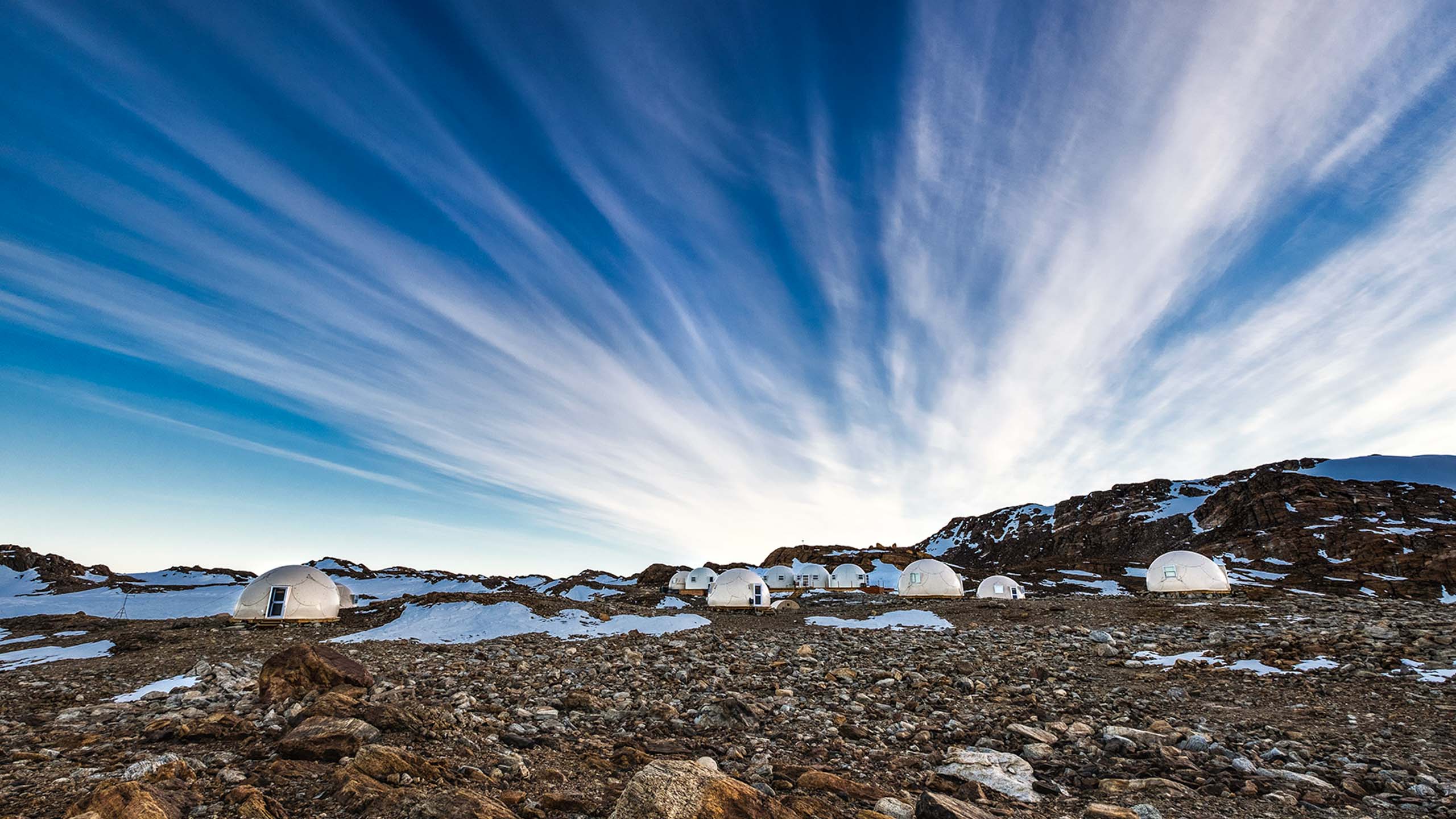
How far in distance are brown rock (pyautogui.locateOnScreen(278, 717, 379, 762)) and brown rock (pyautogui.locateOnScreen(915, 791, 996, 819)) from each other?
5.06 meters

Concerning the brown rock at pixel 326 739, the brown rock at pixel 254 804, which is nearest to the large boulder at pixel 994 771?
the brown rock at pixel 326 739

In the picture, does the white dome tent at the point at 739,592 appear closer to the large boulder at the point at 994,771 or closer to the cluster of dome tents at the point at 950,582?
the cluster of dome tents at the point at 950,582

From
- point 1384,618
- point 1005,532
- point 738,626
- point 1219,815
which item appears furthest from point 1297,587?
point 1005,532

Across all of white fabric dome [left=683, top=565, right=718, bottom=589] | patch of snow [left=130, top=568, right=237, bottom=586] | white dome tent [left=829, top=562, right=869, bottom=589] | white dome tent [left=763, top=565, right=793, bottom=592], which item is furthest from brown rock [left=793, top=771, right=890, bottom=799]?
patch of snow [left=130, top=568, right=237, bottom=586]

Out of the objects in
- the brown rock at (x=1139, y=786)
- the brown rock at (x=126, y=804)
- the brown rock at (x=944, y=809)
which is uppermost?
the brown rock at (x=126, y=804)

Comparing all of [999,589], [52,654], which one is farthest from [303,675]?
[999,589]

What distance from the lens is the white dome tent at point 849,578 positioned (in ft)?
210

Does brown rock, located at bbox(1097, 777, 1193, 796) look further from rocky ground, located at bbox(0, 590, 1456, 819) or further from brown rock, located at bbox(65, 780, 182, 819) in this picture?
brown rock, located at bbox(65, 780, 182, 819)

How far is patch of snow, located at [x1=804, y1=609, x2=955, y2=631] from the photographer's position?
22.7m

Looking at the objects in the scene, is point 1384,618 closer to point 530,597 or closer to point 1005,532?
point 530,597

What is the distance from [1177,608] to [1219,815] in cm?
2504

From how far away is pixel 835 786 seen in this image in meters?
5.70

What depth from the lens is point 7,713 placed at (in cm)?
736

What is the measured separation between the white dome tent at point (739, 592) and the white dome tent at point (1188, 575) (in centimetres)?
2645
